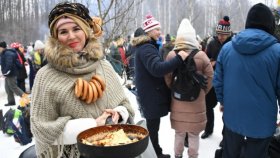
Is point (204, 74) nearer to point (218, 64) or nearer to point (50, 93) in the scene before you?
point (218, 64)

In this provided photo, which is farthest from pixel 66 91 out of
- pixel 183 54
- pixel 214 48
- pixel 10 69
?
pixel 10 69

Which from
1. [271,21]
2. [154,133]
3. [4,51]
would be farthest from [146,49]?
[4,51]

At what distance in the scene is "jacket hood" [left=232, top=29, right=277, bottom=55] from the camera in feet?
8.63

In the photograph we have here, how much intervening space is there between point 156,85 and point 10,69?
6057 mm

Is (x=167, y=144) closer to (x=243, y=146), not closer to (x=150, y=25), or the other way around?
(x=243, y=146)

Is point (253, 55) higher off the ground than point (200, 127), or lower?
higher

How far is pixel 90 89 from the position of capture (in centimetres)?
179

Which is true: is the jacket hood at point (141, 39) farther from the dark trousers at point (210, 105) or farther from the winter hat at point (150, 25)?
the dark trousers at point (210, 105)

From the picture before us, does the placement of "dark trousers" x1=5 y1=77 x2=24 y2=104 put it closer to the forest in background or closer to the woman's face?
the woman's face

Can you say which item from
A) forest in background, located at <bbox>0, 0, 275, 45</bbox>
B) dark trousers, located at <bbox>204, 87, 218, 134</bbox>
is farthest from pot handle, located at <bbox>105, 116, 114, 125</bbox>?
forest in background, located at <bbox>0, 0, 275, 45</bbox>

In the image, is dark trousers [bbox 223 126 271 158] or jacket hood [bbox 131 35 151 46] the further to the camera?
jacket hood [bbox 131 35 151 46]

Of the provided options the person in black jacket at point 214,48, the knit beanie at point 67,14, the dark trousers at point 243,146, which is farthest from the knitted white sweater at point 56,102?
the person in black jacket at point 214,48

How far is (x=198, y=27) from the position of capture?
1609 inches

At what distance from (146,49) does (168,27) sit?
39.0 metres
